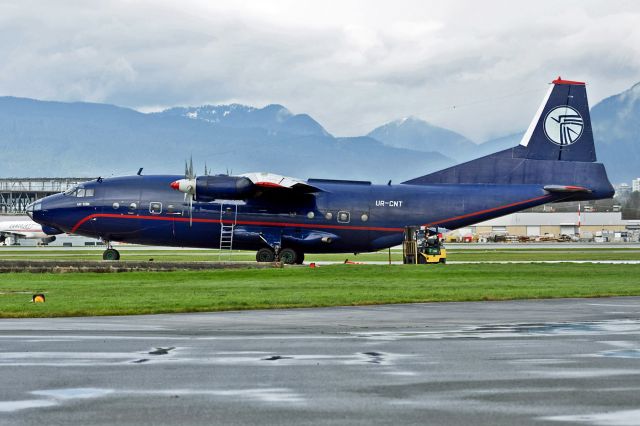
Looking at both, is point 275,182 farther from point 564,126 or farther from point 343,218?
point 564,126

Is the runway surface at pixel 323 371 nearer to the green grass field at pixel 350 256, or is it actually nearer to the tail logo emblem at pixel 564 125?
the tail logo emblem at pixel 564 125

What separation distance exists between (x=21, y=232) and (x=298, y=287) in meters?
102

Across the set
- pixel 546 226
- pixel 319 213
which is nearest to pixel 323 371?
pixel 319 213

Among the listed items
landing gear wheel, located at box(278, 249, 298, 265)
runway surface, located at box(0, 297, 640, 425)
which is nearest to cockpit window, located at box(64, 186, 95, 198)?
landing gear wheel, located at box(278, 249, 298, 265)

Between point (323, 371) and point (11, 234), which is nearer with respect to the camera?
point (323, 371)

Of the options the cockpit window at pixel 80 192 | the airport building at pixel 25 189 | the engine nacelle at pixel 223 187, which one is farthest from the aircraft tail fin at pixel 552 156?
the airport building at pixel 25 189

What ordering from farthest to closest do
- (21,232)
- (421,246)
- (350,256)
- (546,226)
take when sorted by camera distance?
(546,226) < (21,232) < (350,256) < (421,246)

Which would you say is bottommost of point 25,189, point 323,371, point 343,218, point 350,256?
point 323,371

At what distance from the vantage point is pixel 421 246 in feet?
165

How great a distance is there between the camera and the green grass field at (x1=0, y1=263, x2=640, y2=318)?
25.8 m

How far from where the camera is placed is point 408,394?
36.6 feet

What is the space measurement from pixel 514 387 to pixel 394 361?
2647 mm

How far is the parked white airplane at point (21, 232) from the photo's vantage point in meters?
126

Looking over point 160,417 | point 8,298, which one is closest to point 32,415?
point 160,417
